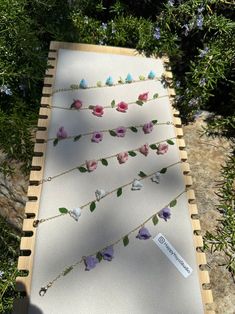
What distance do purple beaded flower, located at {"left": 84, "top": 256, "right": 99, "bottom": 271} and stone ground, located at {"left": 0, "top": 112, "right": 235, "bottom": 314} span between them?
42.4 inches

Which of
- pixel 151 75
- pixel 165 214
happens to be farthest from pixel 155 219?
pixel 151 75

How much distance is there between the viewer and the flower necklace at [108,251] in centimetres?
227

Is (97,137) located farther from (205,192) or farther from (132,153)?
(205,192)

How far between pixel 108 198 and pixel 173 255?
1.97 ft

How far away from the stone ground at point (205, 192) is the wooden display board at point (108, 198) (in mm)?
488

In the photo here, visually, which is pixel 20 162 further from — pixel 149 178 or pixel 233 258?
pixel 233 258

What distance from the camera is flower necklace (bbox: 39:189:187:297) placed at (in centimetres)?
227

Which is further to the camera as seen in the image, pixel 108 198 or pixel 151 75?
pixel 151 75

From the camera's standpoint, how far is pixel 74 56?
337 cm

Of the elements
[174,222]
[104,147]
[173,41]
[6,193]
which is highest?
[173,41]

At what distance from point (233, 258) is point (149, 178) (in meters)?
0.96

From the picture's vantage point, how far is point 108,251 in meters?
2.37

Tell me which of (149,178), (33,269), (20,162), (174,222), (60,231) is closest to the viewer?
(33,269)

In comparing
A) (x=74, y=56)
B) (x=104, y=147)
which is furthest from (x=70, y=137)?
(x=74, y=56)
